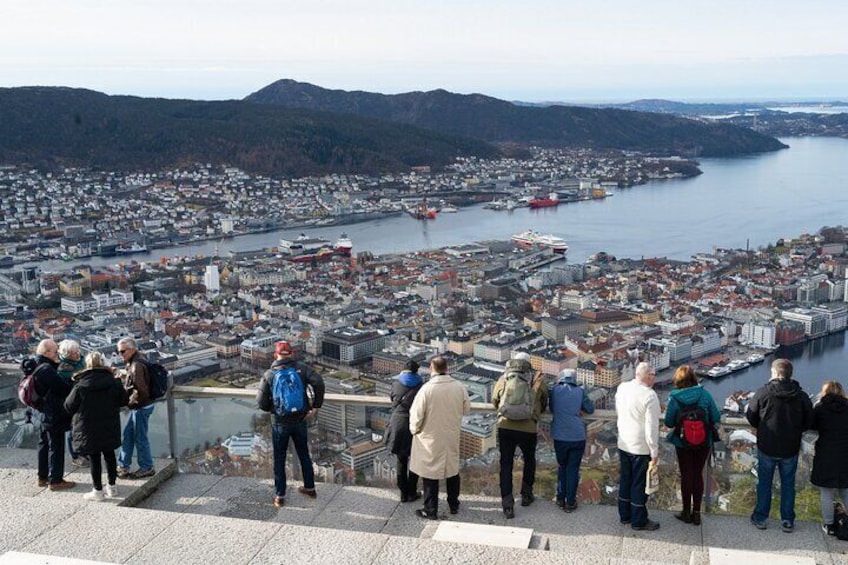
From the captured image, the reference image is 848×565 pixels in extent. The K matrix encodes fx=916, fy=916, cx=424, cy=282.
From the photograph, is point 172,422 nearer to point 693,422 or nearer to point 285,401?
point 285,401

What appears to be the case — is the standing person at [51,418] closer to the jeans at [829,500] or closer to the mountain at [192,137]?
the jeans at [829,500]

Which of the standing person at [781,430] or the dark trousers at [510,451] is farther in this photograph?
the dark trousers at [510,451]

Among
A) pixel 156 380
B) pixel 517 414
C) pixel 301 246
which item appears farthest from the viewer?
pixel 301 246

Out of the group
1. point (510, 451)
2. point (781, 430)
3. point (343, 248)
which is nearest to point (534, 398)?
point (510, 451)

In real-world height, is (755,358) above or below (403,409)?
below

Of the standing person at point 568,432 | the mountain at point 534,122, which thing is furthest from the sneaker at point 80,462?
the mountain at point 534,122

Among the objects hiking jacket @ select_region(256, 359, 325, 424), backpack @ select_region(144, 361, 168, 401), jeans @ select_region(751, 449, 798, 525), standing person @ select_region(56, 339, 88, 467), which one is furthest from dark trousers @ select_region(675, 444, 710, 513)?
standing person @ select_region(56, 339, 88, 467)

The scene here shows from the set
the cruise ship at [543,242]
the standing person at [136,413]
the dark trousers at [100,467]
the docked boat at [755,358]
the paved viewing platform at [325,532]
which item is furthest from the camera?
the cruise ship at [543,242]

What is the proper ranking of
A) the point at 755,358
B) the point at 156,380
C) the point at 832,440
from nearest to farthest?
the point at 832,440
the point at 156,380
the point at 755,358
